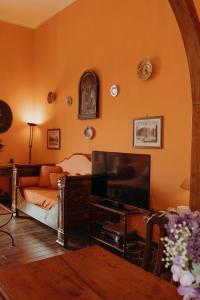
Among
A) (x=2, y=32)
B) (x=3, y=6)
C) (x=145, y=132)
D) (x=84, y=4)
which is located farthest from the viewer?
(x=2, y=32)

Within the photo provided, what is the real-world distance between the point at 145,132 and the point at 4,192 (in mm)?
3671

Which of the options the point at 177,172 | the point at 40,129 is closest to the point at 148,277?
the point at 177,172

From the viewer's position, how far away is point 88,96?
14.9 feet

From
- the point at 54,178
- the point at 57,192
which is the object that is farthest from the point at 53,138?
the point at 57,192

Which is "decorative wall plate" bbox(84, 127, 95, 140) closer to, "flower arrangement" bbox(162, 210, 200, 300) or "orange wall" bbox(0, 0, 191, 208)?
"orange wall" bbox(0, 0, 191, 208)

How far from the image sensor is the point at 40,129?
19.8ft

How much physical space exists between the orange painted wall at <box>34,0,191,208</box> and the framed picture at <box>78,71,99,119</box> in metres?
0.09

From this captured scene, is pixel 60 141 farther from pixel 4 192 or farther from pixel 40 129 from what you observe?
pixel 4 192

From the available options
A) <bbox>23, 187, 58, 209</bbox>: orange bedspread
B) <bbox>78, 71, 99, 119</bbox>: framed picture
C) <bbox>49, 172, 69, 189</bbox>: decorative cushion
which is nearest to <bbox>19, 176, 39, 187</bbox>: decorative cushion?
<bbox>23, 187, 58, 209</bbox>: orange bedspread

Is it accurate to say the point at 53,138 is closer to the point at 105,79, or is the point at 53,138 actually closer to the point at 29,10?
the point at 105,79

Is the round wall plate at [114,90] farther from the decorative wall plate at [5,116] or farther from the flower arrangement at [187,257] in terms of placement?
the flower arrangement at [187,257]

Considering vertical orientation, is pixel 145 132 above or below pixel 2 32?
below

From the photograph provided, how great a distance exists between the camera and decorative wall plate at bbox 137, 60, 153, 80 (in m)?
3.50

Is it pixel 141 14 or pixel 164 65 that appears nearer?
pixel 164 65
